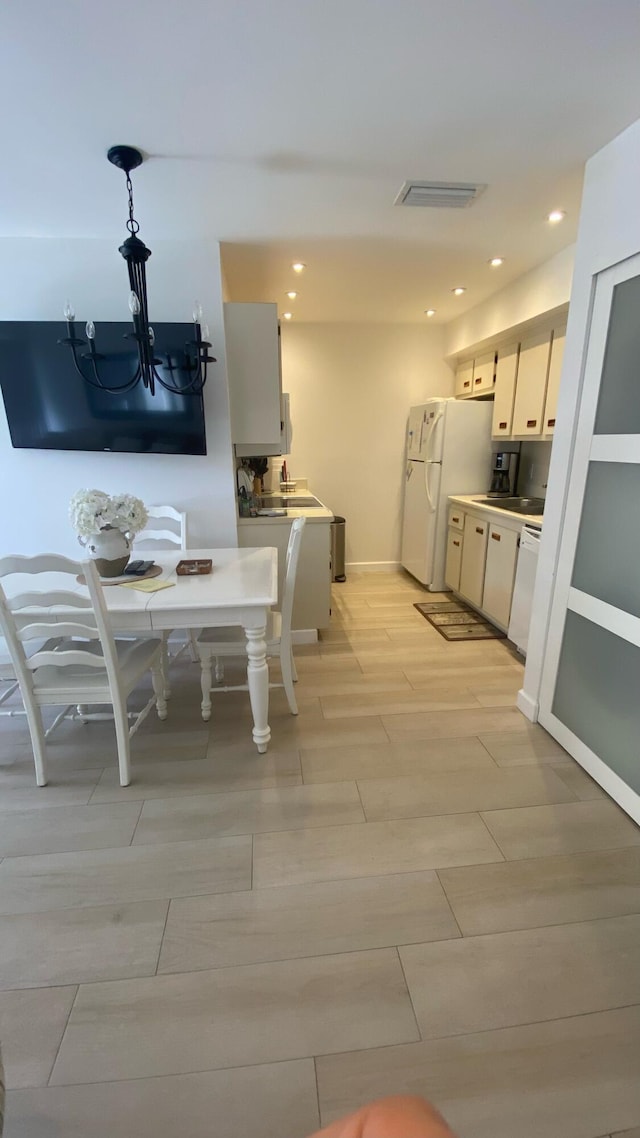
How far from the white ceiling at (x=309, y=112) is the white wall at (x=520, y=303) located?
211 mm

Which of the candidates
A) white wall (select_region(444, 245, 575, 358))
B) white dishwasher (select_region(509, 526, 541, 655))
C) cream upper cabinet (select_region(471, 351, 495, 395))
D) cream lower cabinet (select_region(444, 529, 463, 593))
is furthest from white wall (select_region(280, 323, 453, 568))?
white dishwasher (select_region(509, 526, 541, 655))

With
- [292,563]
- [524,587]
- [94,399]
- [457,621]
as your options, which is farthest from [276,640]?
[457,621]

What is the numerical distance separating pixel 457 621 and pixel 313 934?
8.64ft

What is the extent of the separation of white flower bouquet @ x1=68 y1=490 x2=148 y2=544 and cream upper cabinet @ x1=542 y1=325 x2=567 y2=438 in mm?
2588

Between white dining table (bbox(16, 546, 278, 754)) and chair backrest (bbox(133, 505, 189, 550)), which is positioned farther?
chair backrest (bbox(133, 505, 189, 550))

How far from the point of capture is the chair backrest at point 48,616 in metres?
1.63

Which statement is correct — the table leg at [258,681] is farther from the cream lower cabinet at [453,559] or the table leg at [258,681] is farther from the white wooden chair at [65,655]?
the cream lower cabinet at [453,559]

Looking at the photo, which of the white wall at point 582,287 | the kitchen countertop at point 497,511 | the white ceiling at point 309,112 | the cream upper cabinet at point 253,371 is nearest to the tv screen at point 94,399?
the cream upper cabinet at point 253,371

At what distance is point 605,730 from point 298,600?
1.96 m

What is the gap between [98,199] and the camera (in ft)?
7.09

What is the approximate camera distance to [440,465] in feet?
12.9

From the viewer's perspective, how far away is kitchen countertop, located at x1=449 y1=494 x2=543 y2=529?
112 inches

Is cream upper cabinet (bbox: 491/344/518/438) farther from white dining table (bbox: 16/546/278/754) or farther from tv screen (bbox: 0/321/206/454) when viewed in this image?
white dining table (bbox: 16/546/278/754)

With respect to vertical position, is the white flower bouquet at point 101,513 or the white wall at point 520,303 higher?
the white wall at point 520,303
